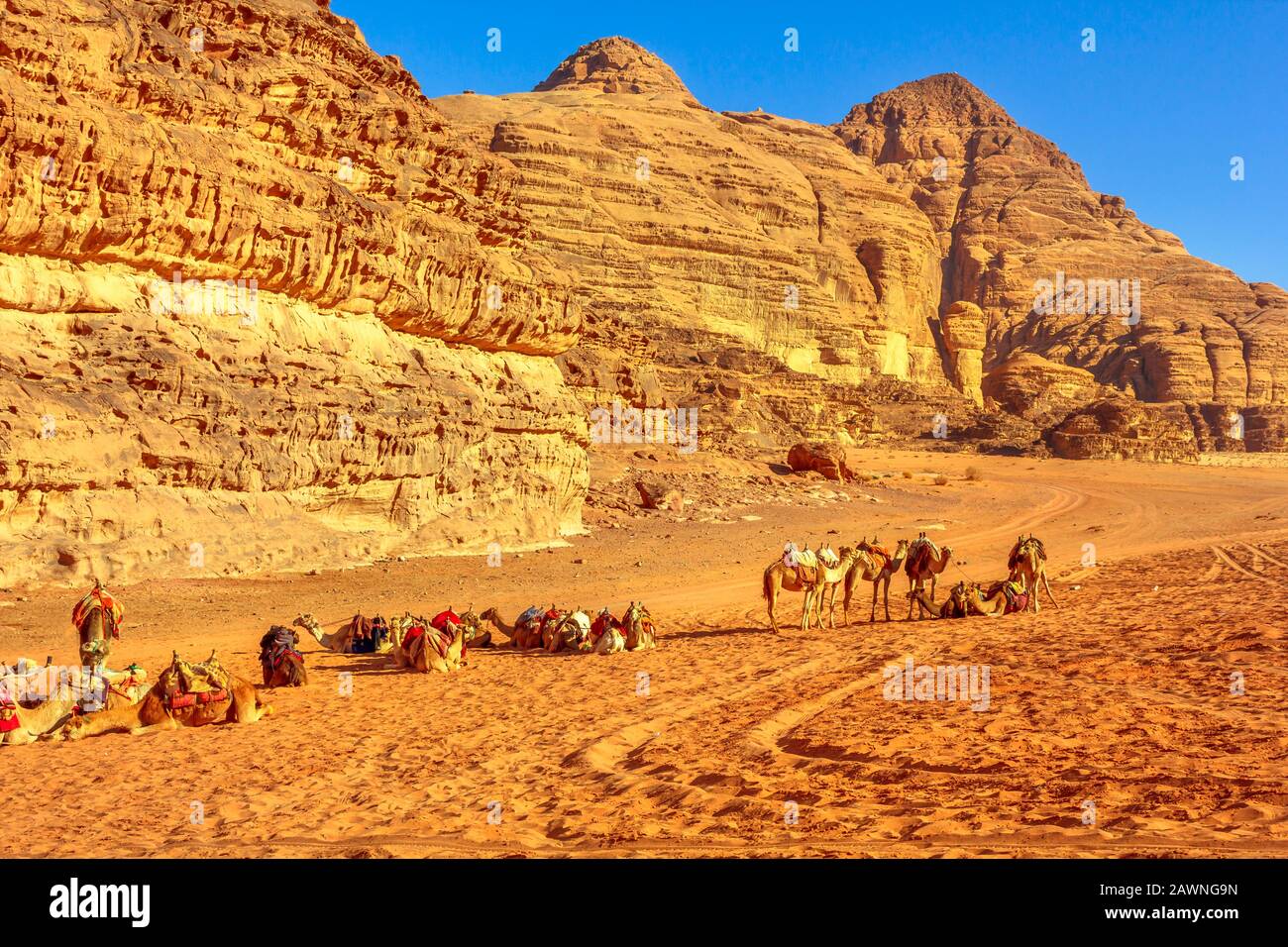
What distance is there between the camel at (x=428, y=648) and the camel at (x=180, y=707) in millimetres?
2912

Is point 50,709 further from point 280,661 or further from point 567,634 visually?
point 567,634

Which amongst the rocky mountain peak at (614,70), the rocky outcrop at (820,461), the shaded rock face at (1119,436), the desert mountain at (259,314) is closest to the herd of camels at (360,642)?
the desert mountain at (259,314)

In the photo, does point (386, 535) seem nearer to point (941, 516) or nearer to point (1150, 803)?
point (1150, 803)

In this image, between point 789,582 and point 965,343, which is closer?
point 789,582

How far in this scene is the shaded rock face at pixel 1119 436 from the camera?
6644 cm

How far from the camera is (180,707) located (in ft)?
34.7

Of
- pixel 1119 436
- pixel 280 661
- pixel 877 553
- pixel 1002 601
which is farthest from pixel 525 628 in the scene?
pixel 1119 436

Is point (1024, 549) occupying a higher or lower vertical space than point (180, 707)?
higher

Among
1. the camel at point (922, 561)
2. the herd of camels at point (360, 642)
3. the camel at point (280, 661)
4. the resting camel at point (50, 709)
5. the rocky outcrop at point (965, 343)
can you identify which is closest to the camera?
the resting camel at point (50, 709)

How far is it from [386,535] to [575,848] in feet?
54.1

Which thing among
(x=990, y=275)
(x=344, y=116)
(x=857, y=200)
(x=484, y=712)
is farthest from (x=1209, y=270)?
(x=484, y=712)

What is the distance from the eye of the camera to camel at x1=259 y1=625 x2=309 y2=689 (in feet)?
41.2

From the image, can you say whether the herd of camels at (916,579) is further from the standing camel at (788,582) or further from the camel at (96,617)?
the camel at (96,617)

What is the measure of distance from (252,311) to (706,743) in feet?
48.9
